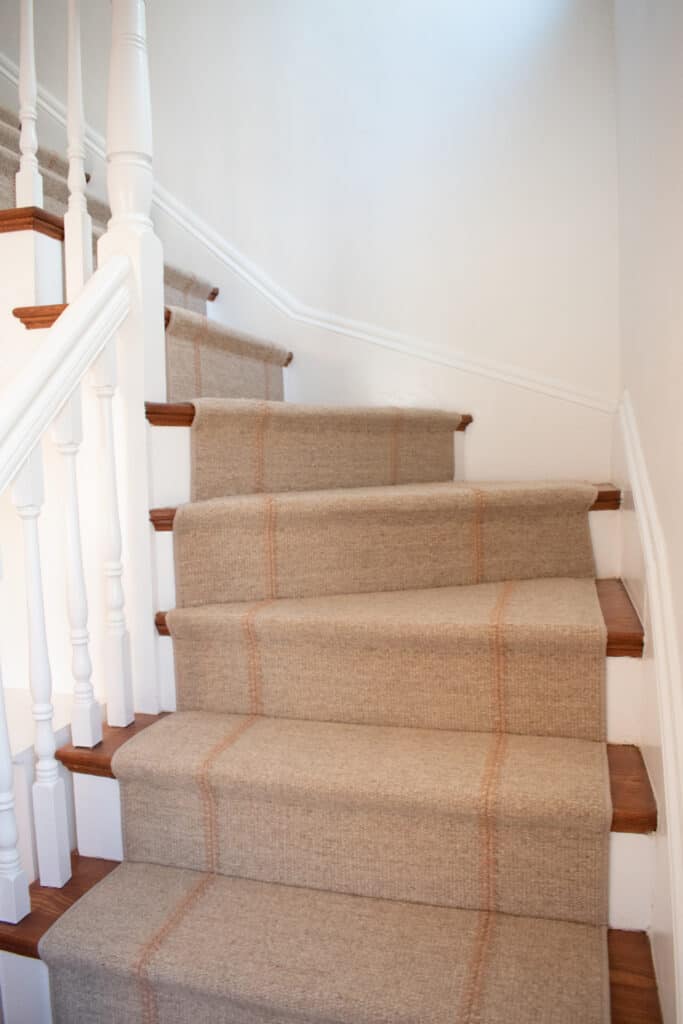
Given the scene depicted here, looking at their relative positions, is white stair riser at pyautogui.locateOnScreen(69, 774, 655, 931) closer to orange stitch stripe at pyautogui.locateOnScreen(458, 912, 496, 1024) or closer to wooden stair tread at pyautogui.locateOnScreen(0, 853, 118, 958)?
orange stitch stripe at pyautogui.locateOnScreen(458, 912, 496, 1024)

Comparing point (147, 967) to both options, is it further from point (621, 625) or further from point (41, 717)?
point (621, 625)

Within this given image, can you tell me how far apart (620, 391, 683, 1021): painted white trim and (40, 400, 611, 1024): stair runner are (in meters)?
0.13

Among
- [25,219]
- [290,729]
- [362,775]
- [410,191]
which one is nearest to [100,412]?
[25,219]

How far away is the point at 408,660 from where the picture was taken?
1219 millimetres

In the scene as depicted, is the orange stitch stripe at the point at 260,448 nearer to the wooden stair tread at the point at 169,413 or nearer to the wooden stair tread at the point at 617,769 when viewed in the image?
the wooden stair tread at the point at 169,413

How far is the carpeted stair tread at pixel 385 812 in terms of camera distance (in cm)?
99

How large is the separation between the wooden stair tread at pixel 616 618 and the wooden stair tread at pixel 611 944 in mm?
394

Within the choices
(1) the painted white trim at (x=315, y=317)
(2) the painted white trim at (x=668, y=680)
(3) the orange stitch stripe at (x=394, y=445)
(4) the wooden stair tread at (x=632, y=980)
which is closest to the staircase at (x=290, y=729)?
(4) the wooden stair tread at (x=632, y=980)

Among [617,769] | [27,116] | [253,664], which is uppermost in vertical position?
[27,116]

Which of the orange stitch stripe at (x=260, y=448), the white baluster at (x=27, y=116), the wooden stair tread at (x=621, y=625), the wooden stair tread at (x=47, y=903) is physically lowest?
the wooden stair tread at (x=47, y=903)

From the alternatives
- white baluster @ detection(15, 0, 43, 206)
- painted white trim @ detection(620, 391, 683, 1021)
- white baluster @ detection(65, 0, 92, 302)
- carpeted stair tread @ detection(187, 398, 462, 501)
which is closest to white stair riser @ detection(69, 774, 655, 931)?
painted white trim @ detection(620, 391, 683, 1021)

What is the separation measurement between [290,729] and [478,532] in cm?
55

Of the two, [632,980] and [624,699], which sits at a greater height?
[624,699]

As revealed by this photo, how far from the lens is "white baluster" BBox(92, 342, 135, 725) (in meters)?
1.26
